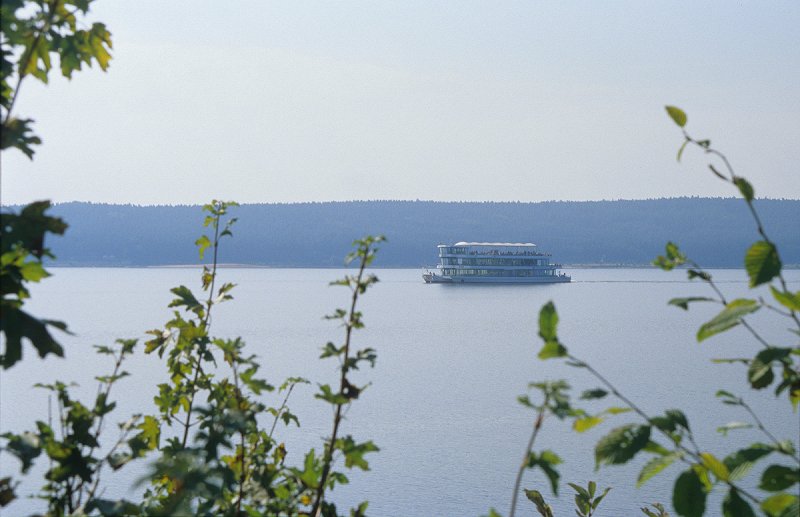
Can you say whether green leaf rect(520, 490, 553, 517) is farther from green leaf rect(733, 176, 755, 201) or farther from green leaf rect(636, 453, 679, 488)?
green leaf rect(733, 176, 755, 201)

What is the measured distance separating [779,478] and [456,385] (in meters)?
29.4

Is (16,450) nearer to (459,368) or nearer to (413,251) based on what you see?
(459,368)

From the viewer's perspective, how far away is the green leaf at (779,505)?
1.17 m

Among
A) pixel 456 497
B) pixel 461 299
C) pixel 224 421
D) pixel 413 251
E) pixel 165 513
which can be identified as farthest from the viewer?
pixel 413 251

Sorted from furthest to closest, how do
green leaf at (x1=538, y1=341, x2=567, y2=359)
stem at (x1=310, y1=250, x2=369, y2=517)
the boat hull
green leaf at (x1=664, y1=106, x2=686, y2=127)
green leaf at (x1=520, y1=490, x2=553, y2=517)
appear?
the boat hull, green leaf at (x1=520, y1=490, x2=553, y2=517), stem at (x1=310, y1=250, x2=369, y2=517), green leaf at (x1=664, y1=106, x2=686, y2=127), green leaf at (x1=538, y1=341, x2=567, y2=359)

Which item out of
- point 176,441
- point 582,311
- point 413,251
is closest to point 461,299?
point 582,311

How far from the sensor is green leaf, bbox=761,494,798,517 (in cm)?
117

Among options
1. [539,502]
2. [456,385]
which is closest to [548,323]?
[539,502]

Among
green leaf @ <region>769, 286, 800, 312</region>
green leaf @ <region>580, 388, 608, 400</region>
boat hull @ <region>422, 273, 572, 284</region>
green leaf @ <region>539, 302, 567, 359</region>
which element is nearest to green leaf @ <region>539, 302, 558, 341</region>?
green leaf @ <region>539, 302, 567, 359</region>

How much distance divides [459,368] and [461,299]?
139 feet

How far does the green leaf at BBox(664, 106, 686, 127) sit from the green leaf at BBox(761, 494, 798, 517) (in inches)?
21.4

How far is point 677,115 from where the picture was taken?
1.28 meters

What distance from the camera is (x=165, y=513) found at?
1.50 meters

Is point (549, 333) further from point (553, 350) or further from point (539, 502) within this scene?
point (539, 502)
